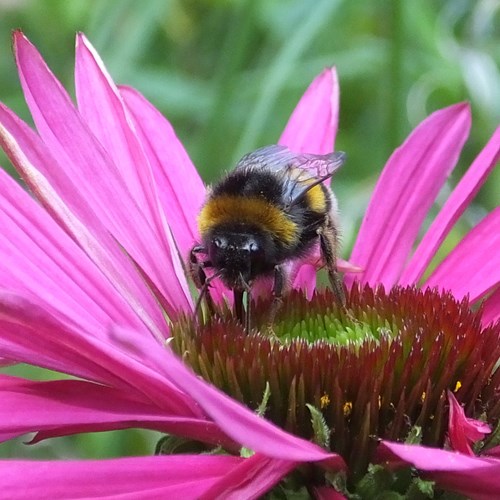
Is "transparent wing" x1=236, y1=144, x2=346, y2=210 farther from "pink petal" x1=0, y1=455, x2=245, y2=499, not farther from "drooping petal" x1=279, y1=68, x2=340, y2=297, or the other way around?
"pink petal" x1=0, y1=455, x2=245, y2=499

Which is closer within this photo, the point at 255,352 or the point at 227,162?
the point at 255,352

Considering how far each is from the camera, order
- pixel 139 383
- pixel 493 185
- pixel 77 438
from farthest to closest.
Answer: pixel 493 185 < pixel 77 438 < pixel 139 383

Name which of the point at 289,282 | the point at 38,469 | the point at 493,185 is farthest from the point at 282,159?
the point at 493,185

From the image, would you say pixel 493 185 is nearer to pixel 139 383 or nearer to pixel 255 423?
pixel 139 383

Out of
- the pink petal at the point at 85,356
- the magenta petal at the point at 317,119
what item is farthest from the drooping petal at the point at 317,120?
the pink petal at the point at 85,356

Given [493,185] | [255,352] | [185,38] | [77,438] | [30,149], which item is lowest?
[77,438]

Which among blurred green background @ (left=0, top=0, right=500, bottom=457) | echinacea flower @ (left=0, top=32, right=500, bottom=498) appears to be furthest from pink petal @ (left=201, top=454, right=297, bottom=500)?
blurred green background @ (left=0, top=0, right=500, bottom=457)

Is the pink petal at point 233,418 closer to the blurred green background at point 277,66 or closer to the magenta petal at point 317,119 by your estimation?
the magenta petal at point 317,119
